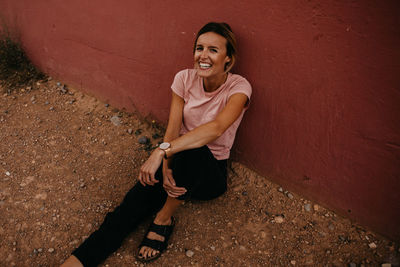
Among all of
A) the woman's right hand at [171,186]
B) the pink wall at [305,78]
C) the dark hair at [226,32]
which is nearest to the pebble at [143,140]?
the pink wall at [305,78]

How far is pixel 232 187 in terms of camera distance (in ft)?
7.86

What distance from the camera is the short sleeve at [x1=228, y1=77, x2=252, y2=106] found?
6.05 ft

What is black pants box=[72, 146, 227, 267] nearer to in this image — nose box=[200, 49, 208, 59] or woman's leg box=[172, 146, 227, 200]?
woman's leg box=[172, 146, 227, 200]

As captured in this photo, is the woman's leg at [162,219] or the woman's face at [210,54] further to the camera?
the woman's leg at [162,219]

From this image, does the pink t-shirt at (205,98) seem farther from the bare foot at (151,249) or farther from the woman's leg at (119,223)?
the bare foot at (151,249)

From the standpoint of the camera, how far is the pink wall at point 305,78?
1545 millimetres

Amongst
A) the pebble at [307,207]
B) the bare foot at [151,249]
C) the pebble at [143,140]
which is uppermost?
the pebble at [143,140]

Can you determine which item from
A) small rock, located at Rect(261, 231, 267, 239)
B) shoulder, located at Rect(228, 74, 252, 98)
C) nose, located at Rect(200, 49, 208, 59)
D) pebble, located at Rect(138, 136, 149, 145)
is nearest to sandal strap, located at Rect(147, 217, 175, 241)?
→ small rock, located at Rect(261, 231, 267, 239)

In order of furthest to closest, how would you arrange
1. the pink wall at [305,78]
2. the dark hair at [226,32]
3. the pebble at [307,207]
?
the pebble at [307,207]
the dark hair at [226,32]
the pink wall at [305,78]

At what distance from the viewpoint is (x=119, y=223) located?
6.34 feet

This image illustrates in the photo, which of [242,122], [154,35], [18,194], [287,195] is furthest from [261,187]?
[18,194]

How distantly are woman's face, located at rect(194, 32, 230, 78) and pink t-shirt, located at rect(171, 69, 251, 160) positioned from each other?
0.16 m

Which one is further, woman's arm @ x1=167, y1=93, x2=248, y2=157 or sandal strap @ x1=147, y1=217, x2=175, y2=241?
sandal strap @ x1=147, y1=217, x2=175, y2=241

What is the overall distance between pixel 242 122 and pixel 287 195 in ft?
2.39
